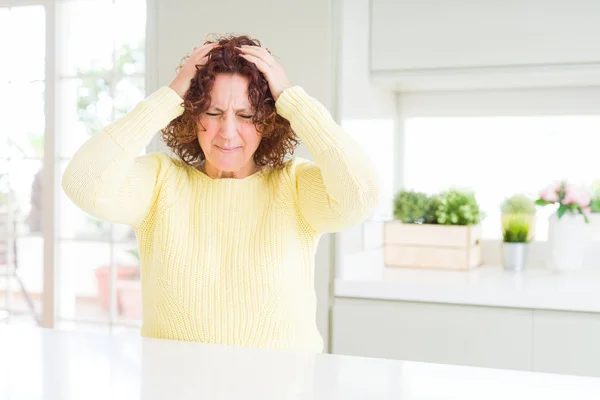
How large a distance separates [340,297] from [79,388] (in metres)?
1.44

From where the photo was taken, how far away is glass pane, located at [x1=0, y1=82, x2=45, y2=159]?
2.98 m

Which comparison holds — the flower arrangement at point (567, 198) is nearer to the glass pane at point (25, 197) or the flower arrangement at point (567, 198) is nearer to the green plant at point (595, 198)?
the green plant at point (595, 198)

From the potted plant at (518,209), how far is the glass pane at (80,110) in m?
1.52

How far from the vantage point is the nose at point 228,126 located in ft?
4.06

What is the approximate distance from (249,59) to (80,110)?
5.74 ft

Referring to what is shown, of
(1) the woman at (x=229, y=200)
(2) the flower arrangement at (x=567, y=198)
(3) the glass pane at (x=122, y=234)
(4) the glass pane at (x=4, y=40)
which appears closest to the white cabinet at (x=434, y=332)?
(2) the flower arrangement at (x=567, y=198)

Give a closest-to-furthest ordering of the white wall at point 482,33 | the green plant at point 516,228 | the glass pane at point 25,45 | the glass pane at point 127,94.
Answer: the white wall at point 482,33 < the green plant at point 516,228 < the glass pane at point 127,94 < the glass pane at point 25,45

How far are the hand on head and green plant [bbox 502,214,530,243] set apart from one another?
142 cm

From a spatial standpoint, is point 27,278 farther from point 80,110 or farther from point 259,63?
point 259,63

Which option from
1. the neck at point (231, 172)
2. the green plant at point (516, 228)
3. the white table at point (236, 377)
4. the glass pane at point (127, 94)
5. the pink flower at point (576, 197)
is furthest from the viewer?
the glass pane at point (127, 94)

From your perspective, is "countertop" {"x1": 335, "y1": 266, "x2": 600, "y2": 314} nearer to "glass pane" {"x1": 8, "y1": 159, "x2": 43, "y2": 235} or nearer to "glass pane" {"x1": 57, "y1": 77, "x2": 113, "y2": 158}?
"glass pane" {"x1": 57, "y1": 77, "x2": 113, "y2": 158}

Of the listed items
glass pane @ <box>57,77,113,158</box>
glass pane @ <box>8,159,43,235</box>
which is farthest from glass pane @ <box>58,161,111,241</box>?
glass pane @ <box>8,159,43,235</box>

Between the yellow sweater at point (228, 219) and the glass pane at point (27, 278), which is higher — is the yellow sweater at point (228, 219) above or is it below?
above

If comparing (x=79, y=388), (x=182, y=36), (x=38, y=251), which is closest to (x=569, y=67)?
(x=182, y=36)
